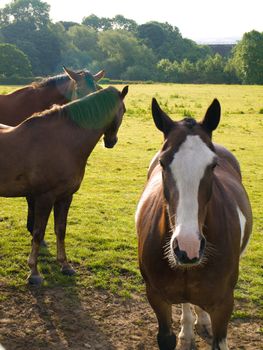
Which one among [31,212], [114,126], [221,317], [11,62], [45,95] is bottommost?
[31,212]

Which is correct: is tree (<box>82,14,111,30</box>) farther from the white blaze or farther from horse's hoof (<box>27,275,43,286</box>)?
the white blaze

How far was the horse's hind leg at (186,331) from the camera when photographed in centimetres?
391

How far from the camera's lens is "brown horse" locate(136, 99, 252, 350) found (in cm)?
261

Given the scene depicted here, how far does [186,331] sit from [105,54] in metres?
70.2

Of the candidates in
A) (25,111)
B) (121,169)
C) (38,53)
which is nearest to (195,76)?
(38,53)

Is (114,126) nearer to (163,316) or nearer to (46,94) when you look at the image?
(46,94)

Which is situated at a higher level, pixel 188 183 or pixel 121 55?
pixel 121 55

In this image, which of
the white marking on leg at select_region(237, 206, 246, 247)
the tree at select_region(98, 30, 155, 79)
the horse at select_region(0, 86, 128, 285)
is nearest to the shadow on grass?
the horse at select_region(0, 86, 128, 285)

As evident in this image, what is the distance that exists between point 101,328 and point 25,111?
3.90 meters

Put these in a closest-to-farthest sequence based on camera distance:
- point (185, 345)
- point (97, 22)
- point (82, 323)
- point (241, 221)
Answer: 1. point (241, 221)
2. point (185, 345)
3. point (82, 323)
4. point (97, 22)

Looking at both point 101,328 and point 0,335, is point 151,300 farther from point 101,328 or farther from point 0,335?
point 0,335

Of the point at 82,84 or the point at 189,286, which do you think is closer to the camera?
the point at 189,286

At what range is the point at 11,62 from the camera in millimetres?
46406

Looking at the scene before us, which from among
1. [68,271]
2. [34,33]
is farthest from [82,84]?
[34,33]
